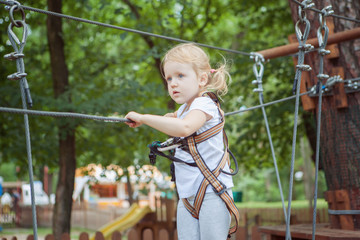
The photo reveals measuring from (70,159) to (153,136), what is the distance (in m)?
1.38

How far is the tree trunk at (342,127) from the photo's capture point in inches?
130

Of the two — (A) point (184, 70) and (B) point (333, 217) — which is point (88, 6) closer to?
(B) point (333, 217)

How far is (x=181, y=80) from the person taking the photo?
1.88m

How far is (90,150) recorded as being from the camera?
27.6 feet

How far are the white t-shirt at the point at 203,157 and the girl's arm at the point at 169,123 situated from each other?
0.10 m

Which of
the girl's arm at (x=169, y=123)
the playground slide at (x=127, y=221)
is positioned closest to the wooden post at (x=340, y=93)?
the girl's arm at (x=169, y=123)

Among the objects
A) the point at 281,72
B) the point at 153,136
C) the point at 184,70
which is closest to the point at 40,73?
the point at 153,136

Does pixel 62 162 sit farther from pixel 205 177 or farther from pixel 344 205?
pixel 205 177

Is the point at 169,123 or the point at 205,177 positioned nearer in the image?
the point at 169,123

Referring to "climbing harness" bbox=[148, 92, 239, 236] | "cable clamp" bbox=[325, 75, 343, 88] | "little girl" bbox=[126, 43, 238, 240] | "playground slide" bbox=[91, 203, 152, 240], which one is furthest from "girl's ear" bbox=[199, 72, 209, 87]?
"playground slide" bbox=[91, 203, 152, 240]

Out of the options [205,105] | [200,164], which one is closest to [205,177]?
[200,164]

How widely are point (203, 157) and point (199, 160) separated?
0.02 metres

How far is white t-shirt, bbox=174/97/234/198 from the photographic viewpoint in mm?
1833

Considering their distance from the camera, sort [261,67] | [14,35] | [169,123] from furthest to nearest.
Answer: [261,67] < [14,35] < [169,123]
